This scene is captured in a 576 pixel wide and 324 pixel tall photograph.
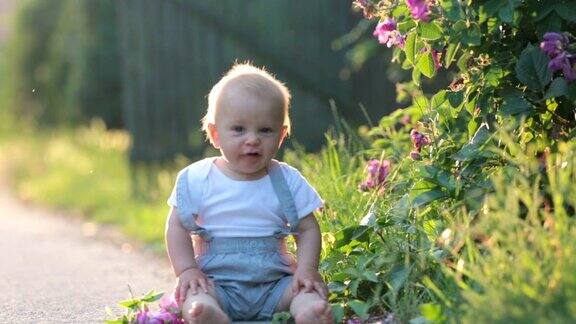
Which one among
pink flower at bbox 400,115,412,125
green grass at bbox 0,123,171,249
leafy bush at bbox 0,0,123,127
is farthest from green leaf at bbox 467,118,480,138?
leafy bush at bbox 0,0,123,127

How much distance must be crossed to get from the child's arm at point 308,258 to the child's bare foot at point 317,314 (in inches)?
5.8

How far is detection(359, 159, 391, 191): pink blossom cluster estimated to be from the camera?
197 inches

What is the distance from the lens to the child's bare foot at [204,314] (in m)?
3.76

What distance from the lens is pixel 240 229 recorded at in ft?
13.7

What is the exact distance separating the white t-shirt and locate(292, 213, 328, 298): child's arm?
0.05 m

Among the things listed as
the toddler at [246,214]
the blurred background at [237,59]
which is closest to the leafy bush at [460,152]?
the toddler at [246,214]

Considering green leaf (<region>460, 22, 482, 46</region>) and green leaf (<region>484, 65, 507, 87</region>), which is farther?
green leaf (<region>484, 65, 507, 87</region>)

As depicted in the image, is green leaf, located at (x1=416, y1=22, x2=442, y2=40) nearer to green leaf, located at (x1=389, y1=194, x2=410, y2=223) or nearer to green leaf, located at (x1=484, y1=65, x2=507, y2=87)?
green leaf, located at (x1=484, y1=65, x2=507, y2=87)

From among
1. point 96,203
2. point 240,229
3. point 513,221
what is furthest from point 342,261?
point 96,203

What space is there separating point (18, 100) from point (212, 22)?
350 inches

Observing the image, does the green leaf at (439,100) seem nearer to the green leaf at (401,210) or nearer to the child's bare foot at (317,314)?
the green leaf at (401,210)

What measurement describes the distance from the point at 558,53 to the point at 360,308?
1.06 metres

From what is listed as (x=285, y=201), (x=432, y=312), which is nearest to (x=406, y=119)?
(x=285, y=201)

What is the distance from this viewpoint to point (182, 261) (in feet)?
13.3
